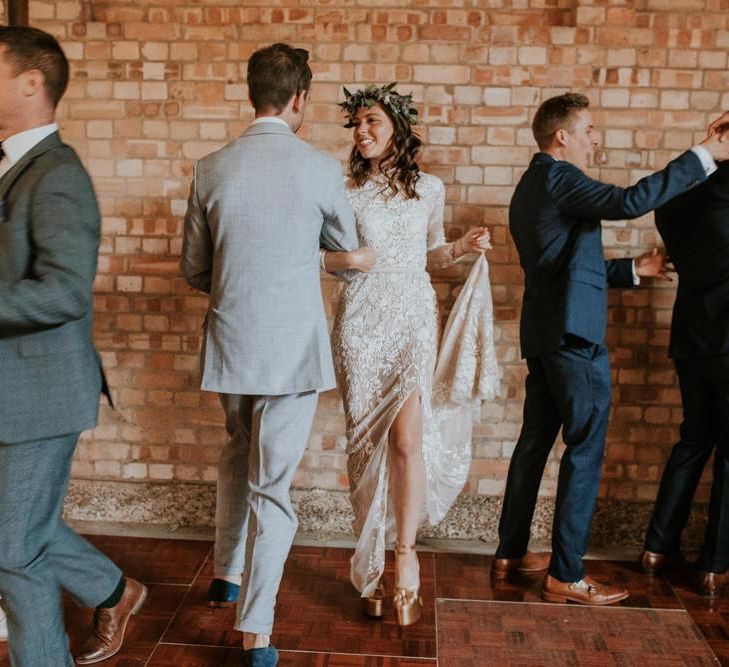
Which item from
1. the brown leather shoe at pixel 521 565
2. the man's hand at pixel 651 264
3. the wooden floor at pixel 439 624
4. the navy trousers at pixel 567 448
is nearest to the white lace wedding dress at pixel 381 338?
the wooden floor at pixel 439 624

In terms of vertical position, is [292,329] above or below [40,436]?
above

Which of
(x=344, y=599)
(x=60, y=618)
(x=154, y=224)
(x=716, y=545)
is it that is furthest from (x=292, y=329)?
(x=716, y=545)

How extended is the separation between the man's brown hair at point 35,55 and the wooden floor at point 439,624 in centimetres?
192

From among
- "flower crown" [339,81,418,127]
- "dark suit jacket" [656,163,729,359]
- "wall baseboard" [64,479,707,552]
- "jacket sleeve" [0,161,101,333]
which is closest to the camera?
"jacket sleeve" [0,161,101,333]

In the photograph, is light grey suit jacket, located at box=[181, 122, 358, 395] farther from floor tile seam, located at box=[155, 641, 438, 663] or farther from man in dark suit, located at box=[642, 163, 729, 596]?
man in dark suit, located at box=[642, 163, 729, 596]

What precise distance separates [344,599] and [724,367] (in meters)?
1.80

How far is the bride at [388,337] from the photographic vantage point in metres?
3.14

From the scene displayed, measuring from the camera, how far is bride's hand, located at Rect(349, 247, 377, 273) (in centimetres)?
288

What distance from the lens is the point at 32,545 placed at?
7.54ft

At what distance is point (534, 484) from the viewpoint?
11.6ft

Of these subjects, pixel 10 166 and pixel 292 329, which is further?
pixel 292 329

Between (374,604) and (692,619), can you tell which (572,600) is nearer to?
(692,619)

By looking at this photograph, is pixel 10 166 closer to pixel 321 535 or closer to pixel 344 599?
pixel 344 599

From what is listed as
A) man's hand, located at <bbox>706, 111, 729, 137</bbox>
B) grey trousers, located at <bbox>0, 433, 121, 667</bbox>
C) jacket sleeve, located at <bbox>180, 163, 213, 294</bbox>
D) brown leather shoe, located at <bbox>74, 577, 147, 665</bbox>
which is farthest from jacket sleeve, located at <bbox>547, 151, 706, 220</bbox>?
brown leather shoe, located at <bbox>74, 577, 147, 665</bbox>
